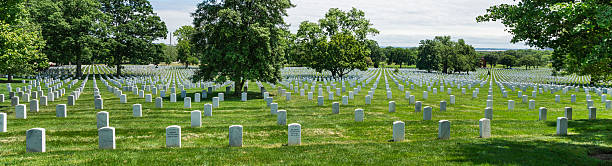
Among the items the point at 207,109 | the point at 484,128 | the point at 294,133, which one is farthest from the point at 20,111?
the point at 484,128

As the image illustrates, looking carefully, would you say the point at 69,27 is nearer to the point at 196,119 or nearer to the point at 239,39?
the point at 239,39

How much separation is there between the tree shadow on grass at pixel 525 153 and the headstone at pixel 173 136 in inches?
255

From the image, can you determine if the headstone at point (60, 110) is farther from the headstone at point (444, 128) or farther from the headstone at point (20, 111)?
the headstone at point (444, 128)

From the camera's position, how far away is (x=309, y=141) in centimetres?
1095

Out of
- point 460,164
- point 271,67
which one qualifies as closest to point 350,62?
point 271,67

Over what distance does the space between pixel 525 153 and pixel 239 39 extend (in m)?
17.6

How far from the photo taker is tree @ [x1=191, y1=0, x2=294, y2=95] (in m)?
22.7

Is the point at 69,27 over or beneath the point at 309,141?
over

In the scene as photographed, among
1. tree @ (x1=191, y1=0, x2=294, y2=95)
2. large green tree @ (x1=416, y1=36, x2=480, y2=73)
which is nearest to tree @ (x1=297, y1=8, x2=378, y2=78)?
large green tree @ (x1=416, y1=36, x2=480, y2=73)

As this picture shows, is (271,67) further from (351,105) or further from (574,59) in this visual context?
(574,59)

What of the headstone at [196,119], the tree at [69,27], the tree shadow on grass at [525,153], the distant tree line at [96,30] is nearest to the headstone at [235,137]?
the headstone at [196,119]

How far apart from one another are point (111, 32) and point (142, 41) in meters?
3.79

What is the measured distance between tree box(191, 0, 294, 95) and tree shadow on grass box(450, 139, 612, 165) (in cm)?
1528

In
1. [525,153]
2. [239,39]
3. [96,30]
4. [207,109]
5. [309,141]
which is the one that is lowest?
[309,141]
